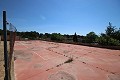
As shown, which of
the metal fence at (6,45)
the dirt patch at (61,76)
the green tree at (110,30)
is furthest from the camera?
the green tree at (110,30)

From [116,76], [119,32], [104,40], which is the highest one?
[119,32]

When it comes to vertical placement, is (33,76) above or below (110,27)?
below

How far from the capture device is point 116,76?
479 cm

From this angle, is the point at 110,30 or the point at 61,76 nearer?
the point at 61,76

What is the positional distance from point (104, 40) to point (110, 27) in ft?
92.5

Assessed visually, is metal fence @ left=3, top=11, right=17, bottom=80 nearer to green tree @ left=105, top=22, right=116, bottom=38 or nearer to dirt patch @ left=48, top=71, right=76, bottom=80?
dirt patch @ left=48, top=71, right=76, bottom=80

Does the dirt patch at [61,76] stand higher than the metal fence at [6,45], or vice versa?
the metal fence at [6,45]

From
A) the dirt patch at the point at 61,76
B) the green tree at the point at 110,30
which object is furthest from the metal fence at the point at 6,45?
the green tree at the point at 110,30

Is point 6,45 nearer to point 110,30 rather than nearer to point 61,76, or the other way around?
point 61,76

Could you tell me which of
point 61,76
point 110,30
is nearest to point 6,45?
point 61,76

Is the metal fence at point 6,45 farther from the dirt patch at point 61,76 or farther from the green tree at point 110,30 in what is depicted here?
the green tree at point 110,30

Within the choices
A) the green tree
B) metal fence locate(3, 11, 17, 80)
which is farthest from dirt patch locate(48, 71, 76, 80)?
the green tree

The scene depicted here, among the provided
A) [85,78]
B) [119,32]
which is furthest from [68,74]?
[119,32]

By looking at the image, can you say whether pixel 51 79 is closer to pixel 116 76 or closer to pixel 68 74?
pixel 68 74
